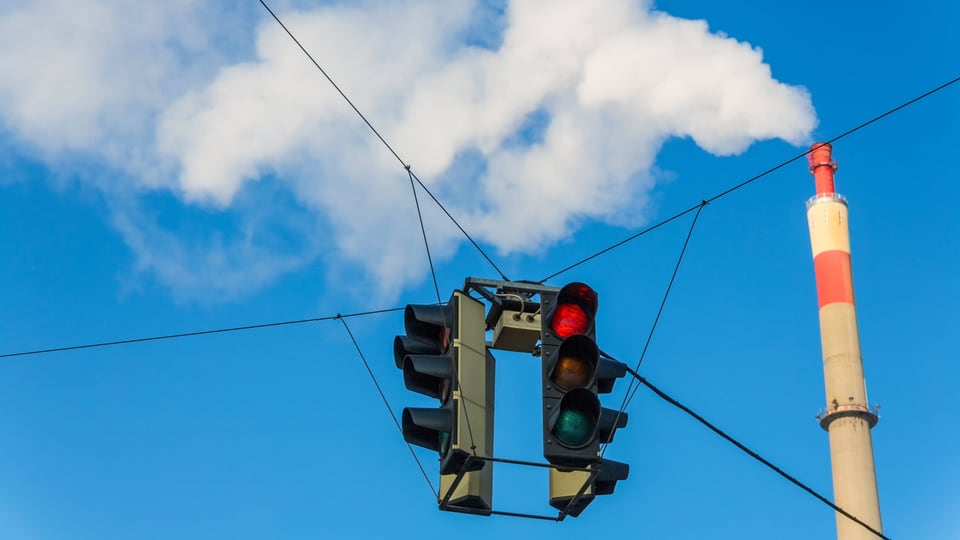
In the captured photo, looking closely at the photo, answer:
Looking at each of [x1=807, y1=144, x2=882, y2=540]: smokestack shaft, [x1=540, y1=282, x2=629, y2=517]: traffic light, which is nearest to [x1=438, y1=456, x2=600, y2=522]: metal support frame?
[x1=540, y1=282, x2=629, y2=517]: traffic light

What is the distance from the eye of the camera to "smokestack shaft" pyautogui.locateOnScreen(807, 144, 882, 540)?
62.5 m

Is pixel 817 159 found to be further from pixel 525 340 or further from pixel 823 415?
pixel 525 340

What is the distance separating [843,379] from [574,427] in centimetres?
5870

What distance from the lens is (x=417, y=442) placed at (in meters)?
8.36

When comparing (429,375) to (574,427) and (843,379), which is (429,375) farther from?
(843,379)

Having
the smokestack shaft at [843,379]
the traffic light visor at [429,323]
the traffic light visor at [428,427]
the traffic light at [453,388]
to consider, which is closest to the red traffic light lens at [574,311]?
the traffic light at [453,388]

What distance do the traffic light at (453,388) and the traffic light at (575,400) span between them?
0.43 metres

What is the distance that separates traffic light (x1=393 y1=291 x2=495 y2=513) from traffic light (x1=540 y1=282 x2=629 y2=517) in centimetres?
43

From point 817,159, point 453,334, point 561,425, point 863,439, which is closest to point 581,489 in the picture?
point 561,425

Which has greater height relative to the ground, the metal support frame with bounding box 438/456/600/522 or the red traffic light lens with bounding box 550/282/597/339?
the red traffic light lens with bounding box 550/282/597/339

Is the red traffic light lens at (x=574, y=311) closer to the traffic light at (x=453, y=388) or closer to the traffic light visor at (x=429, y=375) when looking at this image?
the traffic light at (x=453, y=388)

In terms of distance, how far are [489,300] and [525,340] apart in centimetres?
37

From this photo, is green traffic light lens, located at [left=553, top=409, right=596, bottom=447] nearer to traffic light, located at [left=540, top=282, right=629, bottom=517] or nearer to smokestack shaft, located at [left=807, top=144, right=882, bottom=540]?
traffic light, located at [left=540, top=282, right=629, bottom=517]

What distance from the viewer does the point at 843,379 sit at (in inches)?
2525
